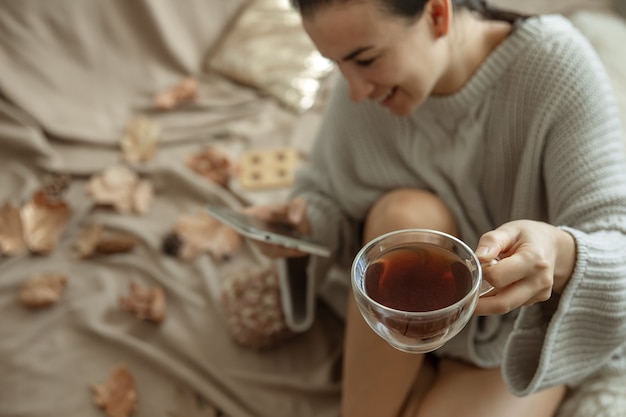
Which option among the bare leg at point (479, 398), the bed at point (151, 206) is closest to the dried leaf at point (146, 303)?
the bed at point (151, 206)

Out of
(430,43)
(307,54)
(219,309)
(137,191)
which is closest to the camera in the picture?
(430,43)

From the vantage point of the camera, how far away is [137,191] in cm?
139

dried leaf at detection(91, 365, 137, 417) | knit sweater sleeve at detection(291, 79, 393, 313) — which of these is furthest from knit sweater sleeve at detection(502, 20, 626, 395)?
dried leaf at detection(91, 365, 137, 417)

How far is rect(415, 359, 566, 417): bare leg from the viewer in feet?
2.80

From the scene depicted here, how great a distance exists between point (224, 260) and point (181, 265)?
78mm

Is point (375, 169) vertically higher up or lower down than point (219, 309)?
higher up

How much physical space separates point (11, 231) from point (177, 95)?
484 mm

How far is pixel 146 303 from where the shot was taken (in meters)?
1.18

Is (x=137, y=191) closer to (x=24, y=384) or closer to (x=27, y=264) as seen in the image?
(x=27, y=264)

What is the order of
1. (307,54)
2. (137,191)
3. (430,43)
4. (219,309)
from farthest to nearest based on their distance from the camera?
1. (307,54)
2. (137,191)
3. (219,309)
4. (430,43)

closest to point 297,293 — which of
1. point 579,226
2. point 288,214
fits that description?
point 288,214

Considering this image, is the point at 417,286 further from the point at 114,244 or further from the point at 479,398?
the point at 114,244

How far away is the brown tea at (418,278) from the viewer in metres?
0.60

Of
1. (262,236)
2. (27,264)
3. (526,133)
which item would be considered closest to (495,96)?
(526,133)
